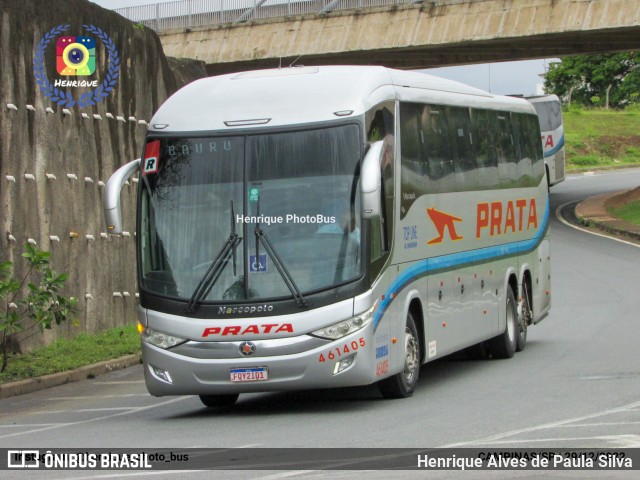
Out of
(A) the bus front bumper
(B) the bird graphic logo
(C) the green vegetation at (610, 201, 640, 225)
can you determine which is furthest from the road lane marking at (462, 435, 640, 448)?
(C) the green vegetation at (610, 201, 640, 225)

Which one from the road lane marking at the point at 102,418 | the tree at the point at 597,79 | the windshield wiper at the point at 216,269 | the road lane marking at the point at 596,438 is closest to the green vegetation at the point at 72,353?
the road lane marking at the point at 102,418

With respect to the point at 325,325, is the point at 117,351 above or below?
below

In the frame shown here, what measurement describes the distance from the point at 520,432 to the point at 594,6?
31.2 metres

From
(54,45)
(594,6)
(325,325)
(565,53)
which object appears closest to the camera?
(325,325)

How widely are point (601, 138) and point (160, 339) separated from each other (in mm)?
69228

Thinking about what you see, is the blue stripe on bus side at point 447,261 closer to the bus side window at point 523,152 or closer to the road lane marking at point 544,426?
the bus side window at point 523,152

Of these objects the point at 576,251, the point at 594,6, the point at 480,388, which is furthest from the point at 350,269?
the point at 594,6

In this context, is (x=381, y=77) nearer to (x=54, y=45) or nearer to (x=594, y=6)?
(x=54, y=45)

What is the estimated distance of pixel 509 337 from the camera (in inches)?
744

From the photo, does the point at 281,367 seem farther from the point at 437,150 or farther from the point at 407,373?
the point at 437,150

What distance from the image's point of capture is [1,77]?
1953 cm

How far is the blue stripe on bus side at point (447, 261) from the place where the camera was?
13.8 meters

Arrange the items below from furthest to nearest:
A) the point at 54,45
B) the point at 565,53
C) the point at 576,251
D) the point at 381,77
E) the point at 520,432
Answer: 1. the point at 565,53
2. the point at 576,251
3. the point at 54,45
4. the point at 381,77
5. the point at 520,432

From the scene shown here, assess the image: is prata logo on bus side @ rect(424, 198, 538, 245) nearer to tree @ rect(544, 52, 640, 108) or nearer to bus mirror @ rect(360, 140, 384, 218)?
bus mirror @ rect(360, 140, 384, 218)
